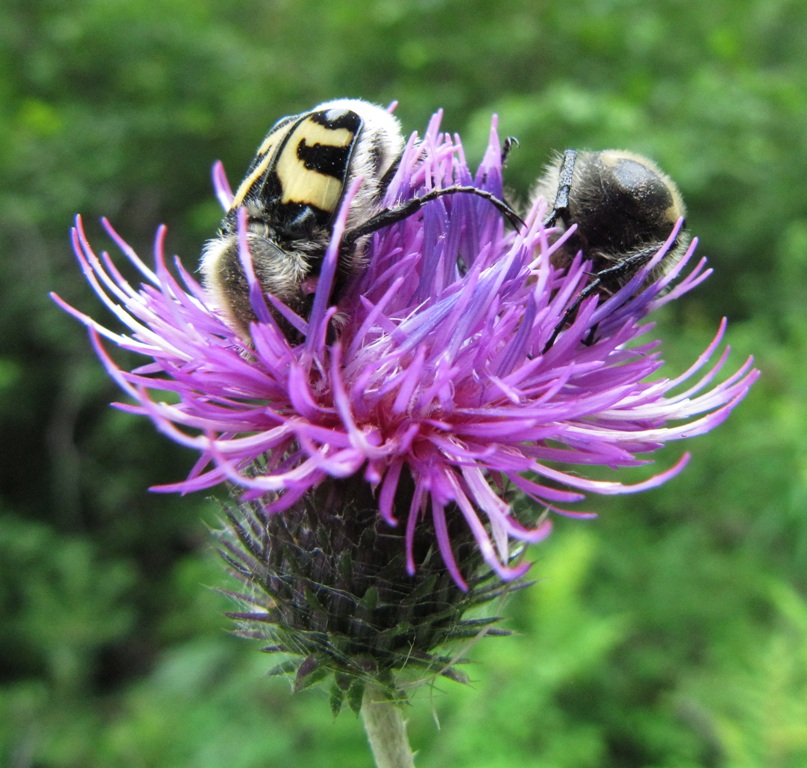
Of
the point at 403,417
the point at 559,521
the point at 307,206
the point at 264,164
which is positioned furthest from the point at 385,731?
the point at 559,521

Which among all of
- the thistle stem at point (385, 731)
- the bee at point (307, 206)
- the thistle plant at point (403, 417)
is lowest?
the thistle stem at point (385, 731)

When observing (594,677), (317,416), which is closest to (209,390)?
(317,416)

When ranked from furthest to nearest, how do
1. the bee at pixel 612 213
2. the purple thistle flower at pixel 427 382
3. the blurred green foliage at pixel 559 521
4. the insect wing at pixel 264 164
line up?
the blurred green foliage at pixel 559 521 < the bee at pixel 612 213 < the insect wing at pixel 264 164 < the purple thistle flower at pixel 427 382

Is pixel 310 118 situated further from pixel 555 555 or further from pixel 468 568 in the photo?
pixel 555 555

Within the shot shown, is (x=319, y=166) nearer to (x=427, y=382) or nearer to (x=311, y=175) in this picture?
(x=311, y=175)

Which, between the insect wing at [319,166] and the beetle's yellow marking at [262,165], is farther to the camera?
the beetle's yellow marking at [262,165]

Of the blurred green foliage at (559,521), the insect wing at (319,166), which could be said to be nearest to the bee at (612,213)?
the insect wing at (319,166)

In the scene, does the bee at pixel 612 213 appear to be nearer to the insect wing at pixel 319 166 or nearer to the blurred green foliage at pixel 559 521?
the insect wing at pixel 319 166
